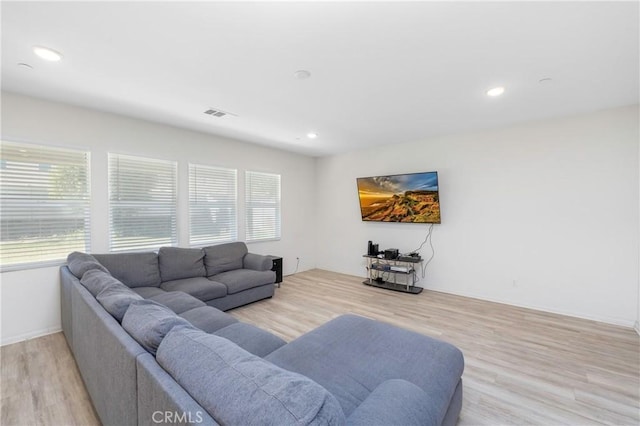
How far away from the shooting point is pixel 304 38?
1.92 meters

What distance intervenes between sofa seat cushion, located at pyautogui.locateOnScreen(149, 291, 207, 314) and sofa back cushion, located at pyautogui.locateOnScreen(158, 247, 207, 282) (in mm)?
715

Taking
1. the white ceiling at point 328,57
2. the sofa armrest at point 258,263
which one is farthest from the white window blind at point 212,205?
the white ceiling at point 328,57

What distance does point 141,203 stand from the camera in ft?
12.2

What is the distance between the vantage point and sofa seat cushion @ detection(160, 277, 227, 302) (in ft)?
10.7

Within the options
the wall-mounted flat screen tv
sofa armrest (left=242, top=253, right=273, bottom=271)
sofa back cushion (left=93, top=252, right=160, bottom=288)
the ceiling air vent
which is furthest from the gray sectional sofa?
the wall-mounted flat screen tv

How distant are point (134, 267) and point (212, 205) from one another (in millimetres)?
1512

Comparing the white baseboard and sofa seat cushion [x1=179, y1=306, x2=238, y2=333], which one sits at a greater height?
sofa seat cushion [x1=179, y1=306, x2=238, y2=333]

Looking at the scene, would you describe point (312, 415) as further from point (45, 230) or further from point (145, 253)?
point (45, 230)

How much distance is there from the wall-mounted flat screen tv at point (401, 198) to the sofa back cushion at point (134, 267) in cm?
364

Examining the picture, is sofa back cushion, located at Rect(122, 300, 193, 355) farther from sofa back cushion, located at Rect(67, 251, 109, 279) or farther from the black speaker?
the black speaker

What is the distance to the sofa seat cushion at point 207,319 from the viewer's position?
2164 mm

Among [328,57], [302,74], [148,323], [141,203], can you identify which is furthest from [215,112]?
[148,323]

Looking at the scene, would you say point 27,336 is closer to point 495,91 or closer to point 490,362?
point 490,362

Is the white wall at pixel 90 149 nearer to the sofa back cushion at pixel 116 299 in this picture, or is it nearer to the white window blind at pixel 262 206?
the white window blind at pixel 262 206
